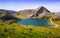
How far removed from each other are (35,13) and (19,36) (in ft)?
440

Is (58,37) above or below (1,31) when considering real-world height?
below

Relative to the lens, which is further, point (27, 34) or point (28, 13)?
point (28, 13)

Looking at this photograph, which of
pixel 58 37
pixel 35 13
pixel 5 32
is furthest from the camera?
pixel 35 13

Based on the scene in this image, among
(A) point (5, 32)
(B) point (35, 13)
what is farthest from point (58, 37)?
(B) point (35, 13)

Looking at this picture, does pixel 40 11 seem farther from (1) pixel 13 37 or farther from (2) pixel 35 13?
(1) pixel 13 37

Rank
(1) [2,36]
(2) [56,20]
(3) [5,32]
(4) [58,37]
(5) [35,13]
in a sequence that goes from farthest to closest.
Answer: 1. (5) [35,13]
2. (2) [56,20]
3. (4) [58,37]
4. (3) [5,32]
5. (1) [2,36]

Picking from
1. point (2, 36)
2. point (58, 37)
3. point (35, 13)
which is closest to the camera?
point (2, 36)

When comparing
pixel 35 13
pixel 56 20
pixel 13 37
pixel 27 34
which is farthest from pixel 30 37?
pixel 35 13

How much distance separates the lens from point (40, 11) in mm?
158875

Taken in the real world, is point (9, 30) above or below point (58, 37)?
above

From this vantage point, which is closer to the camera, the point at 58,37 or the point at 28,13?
the point at 58,37

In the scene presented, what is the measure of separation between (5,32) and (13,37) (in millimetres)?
1905

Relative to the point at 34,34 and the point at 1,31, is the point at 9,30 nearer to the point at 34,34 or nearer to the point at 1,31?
the point at 1,31

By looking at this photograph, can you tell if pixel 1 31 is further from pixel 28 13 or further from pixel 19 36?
pixel 28 13
